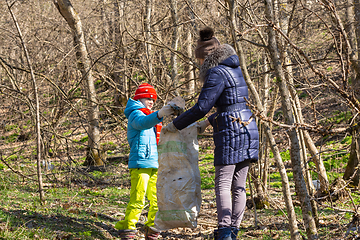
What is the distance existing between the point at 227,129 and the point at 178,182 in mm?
711

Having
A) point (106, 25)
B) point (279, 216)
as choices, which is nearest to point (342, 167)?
point (279, 216)

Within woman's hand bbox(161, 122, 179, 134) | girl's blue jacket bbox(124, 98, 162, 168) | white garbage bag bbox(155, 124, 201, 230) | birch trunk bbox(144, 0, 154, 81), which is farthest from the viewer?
birch trunk bbox(144, 0, 154, 81)

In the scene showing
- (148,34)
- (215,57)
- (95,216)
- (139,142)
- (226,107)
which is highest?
(148,34)

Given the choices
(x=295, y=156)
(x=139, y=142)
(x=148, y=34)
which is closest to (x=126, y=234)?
(x=139, y=142)

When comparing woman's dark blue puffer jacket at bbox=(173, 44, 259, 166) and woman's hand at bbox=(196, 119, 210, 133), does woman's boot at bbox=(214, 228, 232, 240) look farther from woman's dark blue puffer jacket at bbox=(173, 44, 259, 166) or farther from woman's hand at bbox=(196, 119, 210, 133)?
woman's hand at bbox=(196, 119, 210, 133)

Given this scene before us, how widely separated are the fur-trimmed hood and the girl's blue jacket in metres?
0.75

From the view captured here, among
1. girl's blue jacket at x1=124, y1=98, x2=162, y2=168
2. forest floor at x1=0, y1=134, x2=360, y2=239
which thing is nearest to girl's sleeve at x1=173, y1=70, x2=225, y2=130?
girl's blue jacket at x1=124, y1=98, x2=162, y2=168

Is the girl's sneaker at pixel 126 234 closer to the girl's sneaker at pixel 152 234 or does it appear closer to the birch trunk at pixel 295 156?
the girl's sneaker at pixel 152 234

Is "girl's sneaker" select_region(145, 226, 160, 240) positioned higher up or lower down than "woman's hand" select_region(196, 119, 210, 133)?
lower down

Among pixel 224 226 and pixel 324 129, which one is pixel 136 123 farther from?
pixel 324 129

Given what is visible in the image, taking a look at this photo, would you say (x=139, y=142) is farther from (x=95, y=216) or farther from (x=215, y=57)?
(x=95, y=216)

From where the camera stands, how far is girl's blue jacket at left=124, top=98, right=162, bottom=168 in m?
3.21

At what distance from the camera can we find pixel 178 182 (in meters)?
2.97

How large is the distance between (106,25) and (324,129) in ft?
29.1
